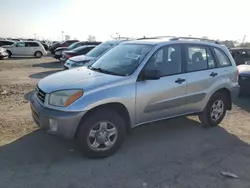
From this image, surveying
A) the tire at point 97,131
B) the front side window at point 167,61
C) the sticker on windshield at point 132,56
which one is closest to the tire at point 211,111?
the front side window at point 167,61

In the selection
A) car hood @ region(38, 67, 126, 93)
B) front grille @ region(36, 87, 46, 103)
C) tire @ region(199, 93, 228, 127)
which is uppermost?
car hood @ region(38, 67, 126, 93)

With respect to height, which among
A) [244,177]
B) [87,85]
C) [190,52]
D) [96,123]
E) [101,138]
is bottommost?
[244,177]

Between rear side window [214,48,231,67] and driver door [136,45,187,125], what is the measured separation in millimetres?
1084

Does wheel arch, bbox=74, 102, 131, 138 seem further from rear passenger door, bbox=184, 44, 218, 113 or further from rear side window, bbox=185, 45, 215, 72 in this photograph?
rear side window, bbox=185, 45, 215, 72

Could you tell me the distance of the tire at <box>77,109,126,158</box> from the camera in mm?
3852

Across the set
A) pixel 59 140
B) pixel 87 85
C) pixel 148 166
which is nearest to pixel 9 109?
pixel 59 140

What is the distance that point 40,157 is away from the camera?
4.02 m

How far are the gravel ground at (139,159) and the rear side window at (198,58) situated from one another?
1.32 metres

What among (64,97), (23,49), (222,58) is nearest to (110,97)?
(64,97)

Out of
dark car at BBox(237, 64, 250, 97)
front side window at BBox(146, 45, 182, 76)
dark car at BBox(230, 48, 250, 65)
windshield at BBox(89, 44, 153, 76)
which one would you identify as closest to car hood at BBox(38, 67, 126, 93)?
windshield at BBox(89, 44, 153, 76)

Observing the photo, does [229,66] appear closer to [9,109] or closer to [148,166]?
[148,166]

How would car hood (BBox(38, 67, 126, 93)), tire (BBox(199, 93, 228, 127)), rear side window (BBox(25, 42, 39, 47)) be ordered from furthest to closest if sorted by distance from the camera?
1. rear side window (BBox(25, 42, 39, 47))
2. tire (BBox(199, 93, 228, 127))
3. car hood (BBox(38, 67, 126, 93))

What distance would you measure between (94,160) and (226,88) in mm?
3191

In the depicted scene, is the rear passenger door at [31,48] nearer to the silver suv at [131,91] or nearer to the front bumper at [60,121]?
the silver suv at [131,91]
